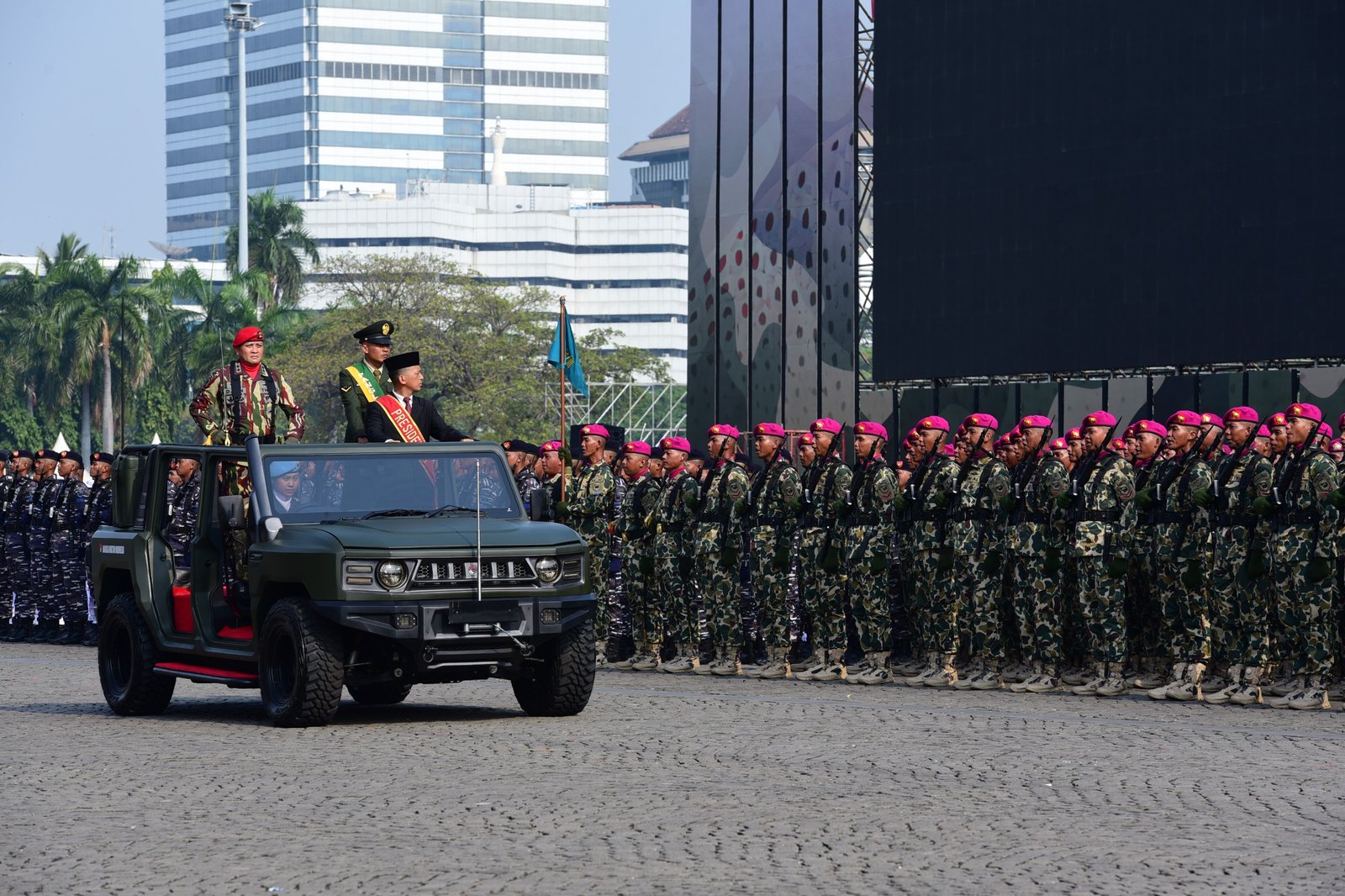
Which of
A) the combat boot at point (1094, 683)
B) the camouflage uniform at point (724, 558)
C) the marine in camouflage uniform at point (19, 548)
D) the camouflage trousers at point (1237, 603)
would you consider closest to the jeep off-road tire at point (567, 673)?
the combat boot at point (1094, 683)

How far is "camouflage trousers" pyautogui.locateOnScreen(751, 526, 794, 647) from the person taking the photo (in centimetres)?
1631

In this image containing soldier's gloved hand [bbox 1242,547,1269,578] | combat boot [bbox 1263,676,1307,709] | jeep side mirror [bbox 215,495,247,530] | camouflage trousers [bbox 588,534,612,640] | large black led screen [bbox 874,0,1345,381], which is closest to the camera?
jeep side mirror [bbox 215,495,247,530]

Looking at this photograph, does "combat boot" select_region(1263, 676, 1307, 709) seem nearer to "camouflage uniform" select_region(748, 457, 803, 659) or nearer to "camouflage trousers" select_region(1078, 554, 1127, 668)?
"camouflage trousers" select_region(1078, 554, 1127, 668)

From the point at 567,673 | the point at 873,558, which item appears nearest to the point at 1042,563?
the point at 873,558

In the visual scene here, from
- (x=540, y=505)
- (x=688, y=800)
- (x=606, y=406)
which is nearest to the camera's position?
(x=688, y=800)

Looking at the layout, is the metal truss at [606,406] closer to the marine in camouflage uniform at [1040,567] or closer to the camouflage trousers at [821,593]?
the camouflage trousers at [821,593]

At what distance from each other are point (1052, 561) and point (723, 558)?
9.96ft

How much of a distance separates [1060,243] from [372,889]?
19767 millimetres

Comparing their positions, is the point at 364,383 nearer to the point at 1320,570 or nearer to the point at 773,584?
the point at 773,584

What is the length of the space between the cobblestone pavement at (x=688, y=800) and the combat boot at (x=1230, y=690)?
23.5 inches

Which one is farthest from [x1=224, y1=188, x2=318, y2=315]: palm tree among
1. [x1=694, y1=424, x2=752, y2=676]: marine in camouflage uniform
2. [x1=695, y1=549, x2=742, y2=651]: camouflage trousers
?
[x1=695, y1=549, x2=742, y2=651]: camouflage trousers

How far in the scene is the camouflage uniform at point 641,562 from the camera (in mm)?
17469

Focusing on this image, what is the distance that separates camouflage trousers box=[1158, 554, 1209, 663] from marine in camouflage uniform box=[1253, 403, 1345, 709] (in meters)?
0.57

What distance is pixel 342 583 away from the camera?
1177 cm
